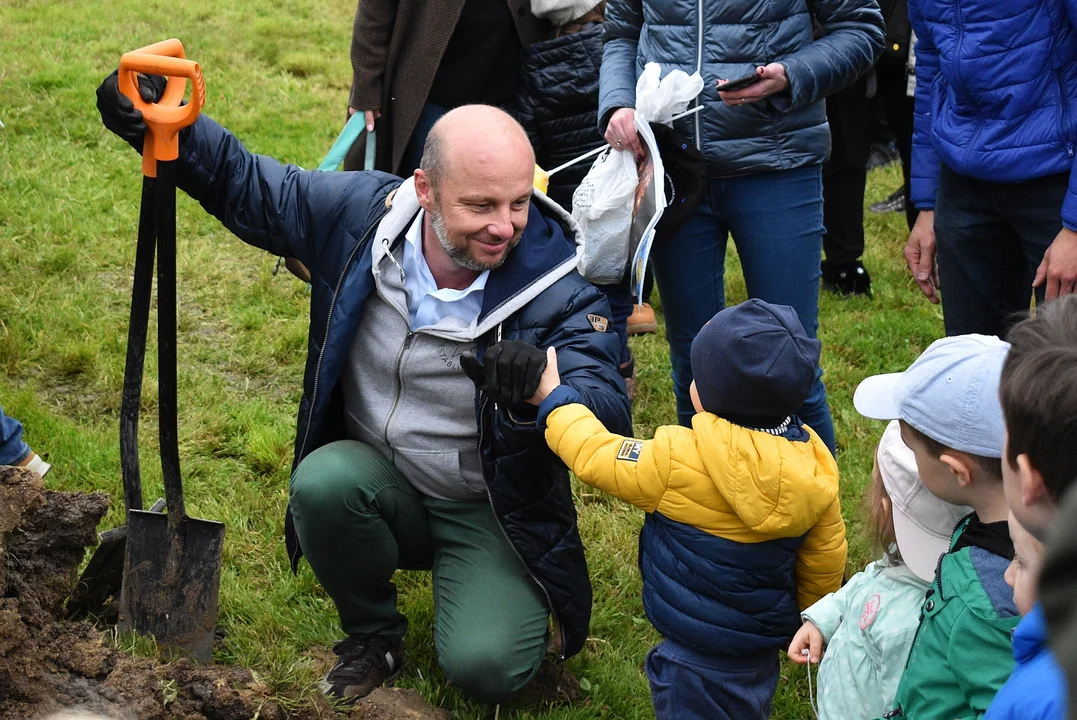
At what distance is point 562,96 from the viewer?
425 centimetres

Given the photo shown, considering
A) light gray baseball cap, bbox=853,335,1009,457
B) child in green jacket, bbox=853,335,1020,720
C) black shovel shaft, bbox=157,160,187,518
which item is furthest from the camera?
black shovel shaft, bbox=157,160,187,518

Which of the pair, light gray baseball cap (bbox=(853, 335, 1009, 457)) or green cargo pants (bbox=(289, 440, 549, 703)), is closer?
light gray baseball cap (bbox=(853, 335, 1009, 457))

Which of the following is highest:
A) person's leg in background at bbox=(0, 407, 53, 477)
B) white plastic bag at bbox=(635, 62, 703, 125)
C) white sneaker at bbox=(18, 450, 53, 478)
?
white plastic bag at bbox=(635, 62, 703, 125)

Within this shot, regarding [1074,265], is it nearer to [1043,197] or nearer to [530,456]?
[1043,197]

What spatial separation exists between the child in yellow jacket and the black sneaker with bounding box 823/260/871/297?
3511 millimetres

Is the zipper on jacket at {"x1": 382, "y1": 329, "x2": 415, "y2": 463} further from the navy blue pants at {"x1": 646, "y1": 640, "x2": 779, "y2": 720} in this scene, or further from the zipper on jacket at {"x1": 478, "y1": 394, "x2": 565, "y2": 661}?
the navy blue pants at {"x1": 646, "y1": 640, "x2": 779, "y2": 720}

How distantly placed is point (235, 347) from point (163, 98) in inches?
91.0

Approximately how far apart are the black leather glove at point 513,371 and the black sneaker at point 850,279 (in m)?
3.68

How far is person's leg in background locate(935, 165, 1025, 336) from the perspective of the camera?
3242mm

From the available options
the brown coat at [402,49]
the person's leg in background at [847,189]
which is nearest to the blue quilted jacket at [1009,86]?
the brown coat at [402,49]

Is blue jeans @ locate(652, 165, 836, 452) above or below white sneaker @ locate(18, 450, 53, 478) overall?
above

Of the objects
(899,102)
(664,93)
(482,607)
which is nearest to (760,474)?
(482,607)

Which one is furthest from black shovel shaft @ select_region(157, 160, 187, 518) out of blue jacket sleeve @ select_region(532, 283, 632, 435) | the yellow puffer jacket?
the yellow puffer jacket

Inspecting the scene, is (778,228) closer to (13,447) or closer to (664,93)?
(664,93)
